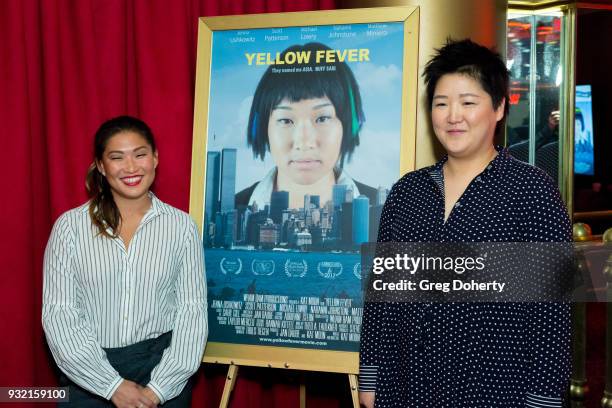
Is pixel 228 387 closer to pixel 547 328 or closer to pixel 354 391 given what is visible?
pixel 354 391

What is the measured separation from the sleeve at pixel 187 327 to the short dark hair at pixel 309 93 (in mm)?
454

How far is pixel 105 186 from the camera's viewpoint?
2.38m

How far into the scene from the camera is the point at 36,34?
2785 millimetres

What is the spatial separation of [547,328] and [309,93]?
1.19 metres

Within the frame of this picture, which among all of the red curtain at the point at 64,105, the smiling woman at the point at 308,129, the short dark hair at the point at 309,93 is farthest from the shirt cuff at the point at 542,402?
the red curtain at the point at 64,105

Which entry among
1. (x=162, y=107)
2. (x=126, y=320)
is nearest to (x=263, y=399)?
(x=126, y=320)

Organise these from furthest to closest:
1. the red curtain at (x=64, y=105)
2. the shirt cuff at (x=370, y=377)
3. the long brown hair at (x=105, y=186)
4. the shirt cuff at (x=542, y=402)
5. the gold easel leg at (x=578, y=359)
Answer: the gold easel leg at (x=578, y=359) → the red curtain at (x=64, y=105) → the long brown hair at (x=105, y=186) → the shirt cuff at (x=370, y=377) → the shirt cuff at (x=542, y=402)

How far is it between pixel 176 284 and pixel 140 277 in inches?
6.2

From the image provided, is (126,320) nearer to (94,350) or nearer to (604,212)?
(94,350)

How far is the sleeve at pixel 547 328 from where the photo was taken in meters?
1.78

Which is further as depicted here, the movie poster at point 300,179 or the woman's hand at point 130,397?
the movie poster at point 300,179

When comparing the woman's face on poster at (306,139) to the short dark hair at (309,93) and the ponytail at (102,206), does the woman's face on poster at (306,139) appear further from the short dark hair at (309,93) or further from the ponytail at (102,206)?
the ponytail at (102,206)

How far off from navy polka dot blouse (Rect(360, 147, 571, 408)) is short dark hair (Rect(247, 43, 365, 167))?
583mm

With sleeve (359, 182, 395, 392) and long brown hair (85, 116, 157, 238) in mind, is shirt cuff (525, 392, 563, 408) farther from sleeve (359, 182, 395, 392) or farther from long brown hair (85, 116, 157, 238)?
long brown hair (85, 116, 157, 238)
